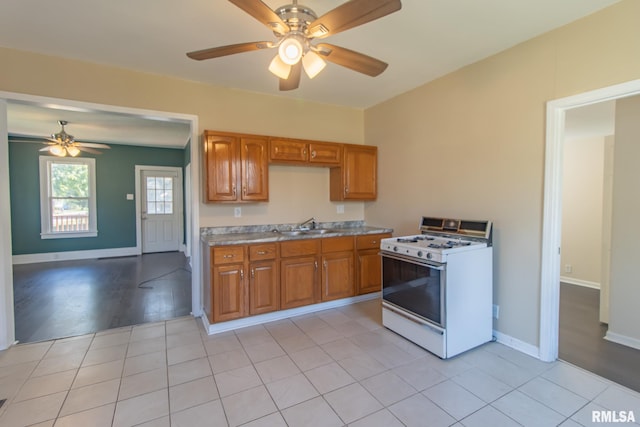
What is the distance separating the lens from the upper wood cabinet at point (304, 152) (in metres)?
3.55

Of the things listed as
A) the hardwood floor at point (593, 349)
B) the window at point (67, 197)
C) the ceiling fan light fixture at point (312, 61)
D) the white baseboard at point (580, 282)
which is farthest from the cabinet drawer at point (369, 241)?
the window at point (67, 197)

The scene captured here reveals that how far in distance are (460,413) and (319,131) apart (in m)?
3.40

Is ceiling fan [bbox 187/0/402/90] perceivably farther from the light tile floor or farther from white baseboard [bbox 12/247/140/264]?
white baseboard [bbox 12/247/140/264]

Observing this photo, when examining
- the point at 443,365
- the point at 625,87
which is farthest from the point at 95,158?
the point at 625,87

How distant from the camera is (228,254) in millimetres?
2975

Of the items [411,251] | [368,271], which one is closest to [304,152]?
[368,271]

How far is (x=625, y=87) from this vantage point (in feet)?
6.61

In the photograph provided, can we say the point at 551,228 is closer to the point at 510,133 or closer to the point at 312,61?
the point at 510,133

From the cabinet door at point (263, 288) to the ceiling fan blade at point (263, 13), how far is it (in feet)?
7.14

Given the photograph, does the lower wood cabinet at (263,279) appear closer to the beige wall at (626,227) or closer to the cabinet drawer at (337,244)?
the cabinet drawer at (337,244)

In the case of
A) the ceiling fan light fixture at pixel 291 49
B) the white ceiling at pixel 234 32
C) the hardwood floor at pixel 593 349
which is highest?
the white ceiling at pixel 234 32

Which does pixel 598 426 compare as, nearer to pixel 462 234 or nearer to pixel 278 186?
pixel 462 234

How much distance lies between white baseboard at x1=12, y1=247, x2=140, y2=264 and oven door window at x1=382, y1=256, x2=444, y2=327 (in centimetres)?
650
